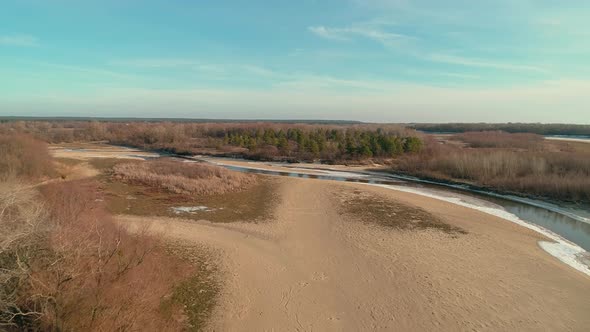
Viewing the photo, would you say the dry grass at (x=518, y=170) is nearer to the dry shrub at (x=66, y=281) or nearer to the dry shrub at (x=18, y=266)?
the dry shrub at (x=66, y=281)

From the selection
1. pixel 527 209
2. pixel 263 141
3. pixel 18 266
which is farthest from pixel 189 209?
pixel 263 141

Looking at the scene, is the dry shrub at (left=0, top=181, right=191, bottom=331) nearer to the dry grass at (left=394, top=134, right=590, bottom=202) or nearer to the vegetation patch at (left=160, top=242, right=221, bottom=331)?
the vegetation patch at (left=160, top=242, right=221, bottom=331)

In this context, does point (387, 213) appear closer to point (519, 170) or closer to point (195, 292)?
point (195, 292)

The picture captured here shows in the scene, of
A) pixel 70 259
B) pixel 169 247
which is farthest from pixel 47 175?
pixel 70 259

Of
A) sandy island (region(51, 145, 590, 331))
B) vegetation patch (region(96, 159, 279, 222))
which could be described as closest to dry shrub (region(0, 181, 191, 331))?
sandy island (region(51, 145, 590, 331))

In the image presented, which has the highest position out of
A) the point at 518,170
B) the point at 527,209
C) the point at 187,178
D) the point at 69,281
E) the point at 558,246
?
the point at 69,281

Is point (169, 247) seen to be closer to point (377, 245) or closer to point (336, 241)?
point (336, 241)
